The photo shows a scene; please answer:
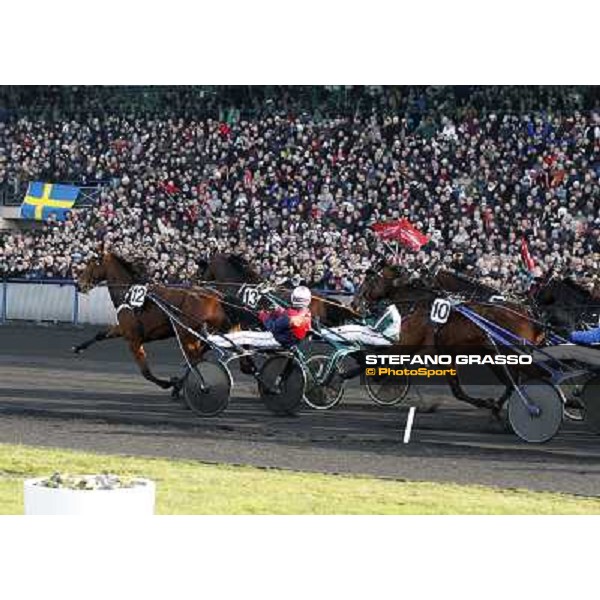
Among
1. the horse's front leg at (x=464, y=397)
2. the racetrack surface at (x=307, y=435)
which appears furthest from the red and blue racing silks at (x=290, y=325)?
the horse's front leg at (x=464, y=397)

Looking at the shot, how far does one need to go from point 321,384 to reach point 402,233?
1113cm

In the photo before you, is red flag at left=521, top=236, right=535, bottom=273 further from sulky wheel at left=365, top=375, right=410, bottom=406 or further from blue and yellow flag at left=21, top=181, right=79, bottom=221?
blue and yellow flag at left=21, top=181, right=79, bottom=221

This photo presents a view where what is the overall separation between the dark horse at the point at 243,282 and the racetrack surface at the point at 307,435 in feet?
3.36

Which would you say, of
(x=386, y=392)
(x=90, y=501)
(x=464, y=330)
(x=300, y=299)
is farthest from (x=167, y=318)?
(x=90, y=501)

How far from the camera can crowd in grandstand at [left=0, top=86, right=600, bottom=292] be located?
87.9 feet

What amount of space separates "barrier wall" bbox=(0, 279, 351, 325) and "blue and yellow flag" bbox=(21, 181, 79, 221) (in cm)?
313

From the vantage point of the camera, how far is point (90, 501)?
761 centimetres

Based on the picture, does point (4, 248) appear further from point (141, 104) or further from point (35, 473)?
point (35, 473)

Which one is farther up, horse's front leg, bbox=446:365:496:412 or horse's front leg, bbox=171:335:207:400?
horse's front leg, bbox=446:365:496:412

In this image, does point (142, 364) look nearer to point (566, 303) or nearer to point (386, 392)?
point (386, 392)

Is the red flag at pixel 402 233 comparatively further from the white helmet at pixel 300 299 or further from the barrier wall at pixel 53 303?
the white helmet at pixel 300 299

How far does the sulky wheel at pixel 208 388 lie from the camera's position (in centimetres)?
1549

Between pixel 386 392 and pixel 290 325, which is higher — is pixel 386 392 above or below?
below

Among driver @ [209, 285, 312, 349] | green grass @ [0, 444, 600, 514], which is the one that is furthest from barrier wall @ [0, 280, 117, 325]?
green grass @ [0, 444, 600, 514]
